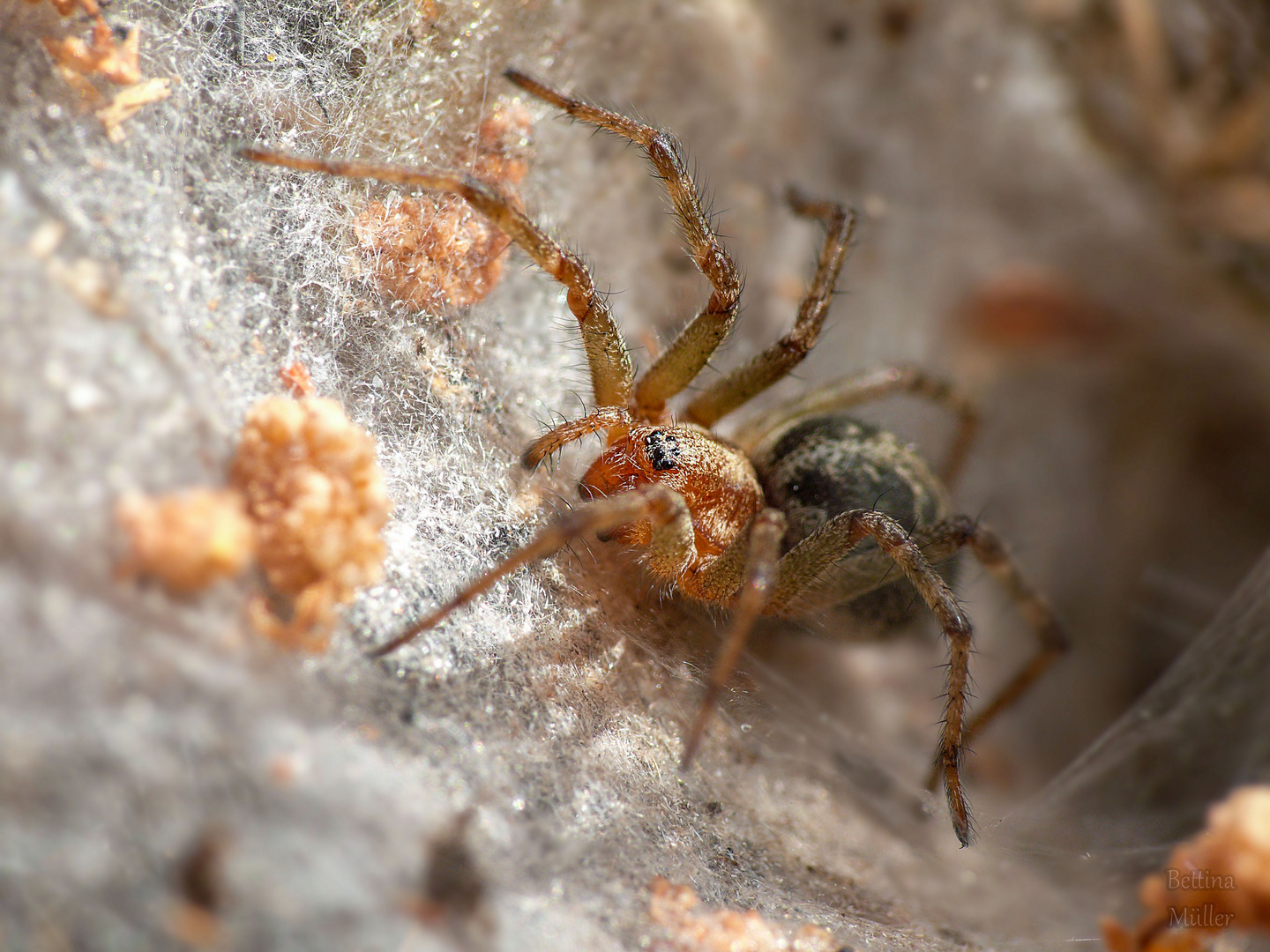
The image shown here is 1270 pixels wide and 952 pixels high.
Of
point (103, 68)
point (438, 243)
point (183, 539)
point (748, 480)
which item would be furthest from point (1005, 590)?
point (103, 68)

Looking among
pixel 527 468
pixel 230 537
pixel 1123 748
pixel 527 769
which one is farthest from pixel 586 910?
pixel 1123 748

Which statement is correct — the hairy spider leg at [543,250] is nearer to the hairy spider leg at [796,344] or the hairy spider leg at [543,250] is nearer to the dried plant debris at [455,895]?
the hairy spider leg at [796,344]

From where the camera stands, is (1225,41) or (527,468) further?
(1225,41)

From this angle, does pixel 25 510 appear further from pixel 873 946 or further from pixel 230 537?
pixel 873 946

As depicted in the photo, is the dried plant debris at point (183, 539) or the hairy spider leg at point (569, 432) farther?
the hairy spider leg at point (569, 432)

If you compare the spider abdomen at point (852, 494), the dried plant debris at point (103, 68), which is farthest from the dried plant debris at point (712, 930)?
the dried plant debris at point (103, 68)

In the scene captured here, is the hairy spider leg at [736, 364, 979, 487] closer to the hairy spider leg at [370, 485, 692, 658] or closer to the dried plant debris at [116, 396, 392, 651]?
the hairy spider leg at [370, 485, 692, 658]

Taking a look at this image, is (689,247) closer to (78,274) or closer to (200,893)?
(78,274)
